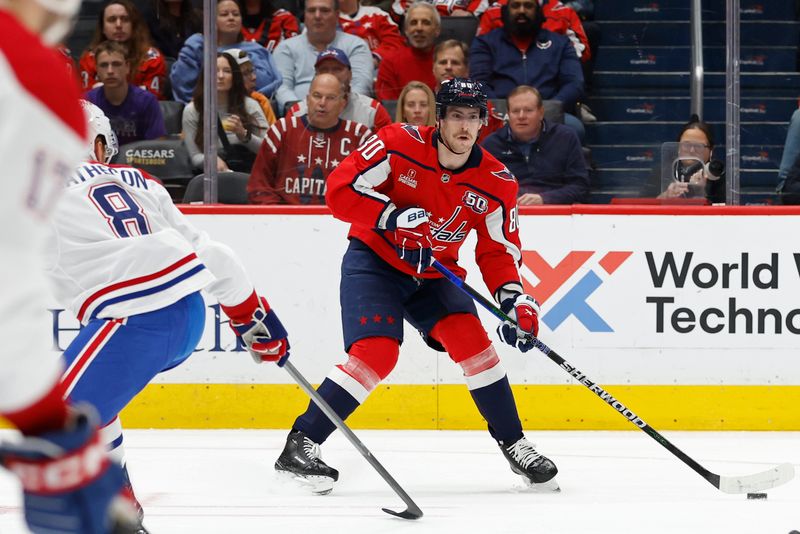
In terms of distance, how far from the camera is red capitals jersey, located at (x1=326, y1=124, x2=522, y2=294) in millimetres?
3670

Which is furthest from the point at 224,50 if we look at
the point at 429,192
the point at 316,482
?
the point at 316,482

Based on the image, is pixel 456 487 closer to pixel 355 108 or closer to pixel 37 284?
pixel 355 108

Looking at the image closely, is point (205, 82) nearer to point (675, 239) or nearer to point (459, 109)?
point (459, 109)

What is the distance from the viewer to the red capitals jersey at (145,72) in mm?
5125

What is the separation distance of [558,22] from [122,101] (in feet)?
6.78

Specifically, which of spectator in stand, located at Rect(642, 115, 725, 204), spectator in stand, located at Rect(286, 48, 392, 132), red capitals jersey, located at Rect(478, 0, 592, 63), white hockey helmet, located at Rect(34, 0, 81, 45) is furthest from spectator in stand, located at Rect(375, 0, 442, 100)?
white hockey helmet, located at Rect(34, 0, 81, 45)

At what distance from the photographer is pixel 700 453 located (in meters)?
4.24

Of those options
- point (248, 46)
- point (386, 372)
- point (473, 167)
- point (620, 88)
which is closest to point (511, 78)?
point (620, 88)

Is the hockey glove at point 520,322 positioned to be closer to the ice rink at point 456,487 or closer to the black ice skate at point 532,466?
the black ice skate at point 532,466

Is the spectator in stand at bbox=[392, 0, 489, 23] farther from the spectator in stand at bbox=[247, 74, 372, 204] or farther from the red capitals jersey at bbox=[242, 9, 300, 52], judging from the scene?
the spectator in stand at bbox=[247, 74, 372, 204]

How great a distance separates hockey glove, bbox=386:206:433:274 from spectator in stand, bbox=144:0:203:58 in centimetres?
175

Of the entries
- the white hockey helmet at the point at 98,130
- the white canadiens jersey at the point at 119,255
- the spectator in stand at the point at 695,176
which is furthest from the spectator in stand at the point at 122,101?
the white canadiens jersey at the point at 119,255

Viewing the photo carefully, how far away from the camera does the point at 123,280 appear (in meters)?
2.42

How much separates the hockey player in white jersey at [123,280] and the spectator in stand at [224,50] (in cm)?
249
